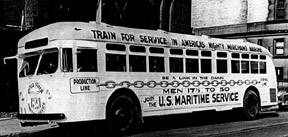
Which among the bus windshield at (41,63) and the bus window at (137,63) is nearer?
the bus windshield at (41,63)

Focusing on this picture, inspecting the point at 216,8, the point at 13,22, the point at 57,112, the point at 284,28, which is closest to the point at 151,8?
the point at 13,22

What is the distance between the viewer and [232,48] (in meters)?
15.8

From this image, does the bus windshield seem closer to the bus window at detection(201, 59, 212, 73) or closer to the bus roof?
the bus roof

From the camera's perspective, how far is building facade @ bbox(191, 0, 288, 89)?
4125 cm

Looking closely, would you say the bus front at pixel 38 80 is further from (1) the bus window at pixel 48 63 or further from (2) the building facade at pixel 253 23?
(2) the building facade at pixel 253 23

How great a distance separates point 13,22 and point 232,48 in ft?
30.4

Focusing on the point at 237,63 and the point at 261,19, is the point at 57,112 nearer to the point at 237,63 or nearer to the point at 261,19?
the point at 237,63

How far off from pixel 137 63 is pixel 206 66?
3.17 meters

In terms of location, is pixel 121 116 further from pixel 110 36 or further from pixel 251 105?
pixel 251 105

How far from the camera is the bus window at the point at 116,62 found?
38.2 ft

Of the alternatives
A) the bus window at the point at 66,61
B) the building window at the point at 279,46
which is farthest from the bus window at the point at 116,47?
the building window at the point at 279,46

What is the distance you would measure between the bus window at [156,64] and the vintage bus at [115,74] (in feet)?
0.09

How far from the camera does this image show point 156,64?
1296cm

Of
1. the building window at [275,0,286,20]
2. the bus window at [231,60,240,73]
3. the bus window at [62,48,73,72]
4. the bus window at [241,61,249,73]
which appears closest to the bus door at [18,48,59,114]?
the bus window at [62,48,73,72]
